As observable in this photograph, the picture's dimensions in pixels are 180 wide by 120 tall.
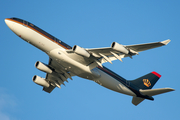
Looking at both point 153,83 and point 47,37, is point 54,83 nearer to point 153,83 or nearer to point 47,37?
point 47,37

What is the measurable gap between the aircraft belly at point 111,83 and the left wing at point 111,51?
268cm

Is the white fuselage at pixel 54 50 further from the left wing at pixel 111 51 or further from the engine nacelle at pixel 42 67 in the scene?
the engine nacelle at pixel 42 67

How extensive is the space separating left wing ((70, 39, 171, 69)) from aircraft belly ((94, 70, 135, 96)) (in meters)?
2.68

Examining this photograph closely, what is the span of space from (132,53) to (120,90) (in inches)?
321

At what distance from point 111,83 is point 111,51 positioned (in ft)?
20.3

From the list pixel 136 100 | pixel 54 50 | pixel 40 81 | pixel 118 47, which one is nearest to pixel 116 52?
pixel 118 47

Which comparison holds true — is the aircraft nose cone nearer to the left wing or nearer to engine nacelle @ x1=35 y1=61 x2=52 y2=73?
engine nacelle @ x1=35 y1=61 x2=52 y2=73

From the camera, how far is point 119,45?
85.1ft

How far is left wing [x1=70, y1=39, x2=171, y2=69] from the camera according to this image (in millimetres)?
25875

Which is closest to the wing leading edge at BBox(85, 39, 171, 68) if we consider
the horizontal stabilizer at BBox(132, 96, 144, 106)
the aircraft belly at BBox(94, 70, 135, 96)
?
the aircraft belly at BBox(94, 70, 135, 96)

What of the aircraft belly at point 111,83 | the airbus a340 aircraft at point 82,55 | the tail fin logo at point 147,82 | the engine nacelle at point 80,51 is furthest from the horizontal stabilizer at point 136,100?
the engine nacelle at point 80,51

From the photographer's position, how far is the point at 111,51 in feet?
90.7

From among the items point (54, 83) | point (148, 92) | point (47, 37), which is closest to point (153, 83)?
point (148, 92)

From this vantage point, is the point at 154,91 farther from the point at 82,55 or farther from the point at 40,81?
the point at 40,81
